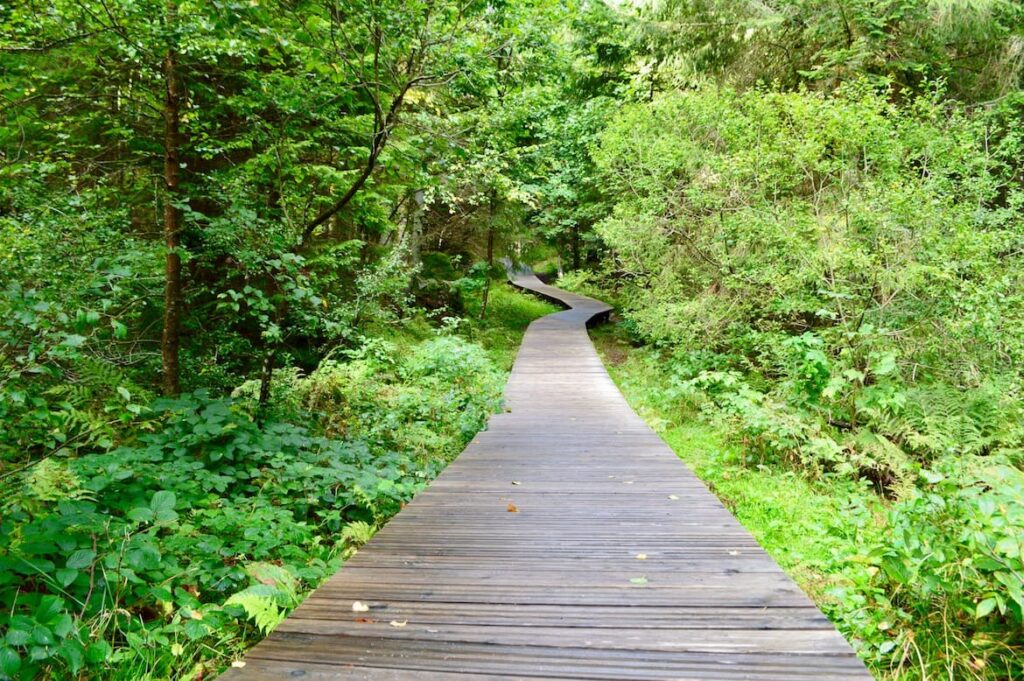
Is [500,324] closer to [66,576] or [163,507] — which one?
[163,507]

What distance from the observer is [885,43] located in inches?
321

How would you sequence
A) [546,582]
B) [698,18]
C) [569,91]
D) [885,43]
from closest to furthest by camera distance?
[546,582]
[885,43]
[698,18]
[569,91]

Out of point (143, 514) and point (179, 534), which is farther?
point (179, 534)

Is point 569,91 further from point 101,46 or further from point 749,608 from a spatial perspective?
point 749,608

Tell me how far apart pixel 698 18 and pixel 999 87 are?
5352 mm

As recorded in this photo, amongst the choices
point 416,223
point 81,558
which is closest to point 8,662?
point 81,558

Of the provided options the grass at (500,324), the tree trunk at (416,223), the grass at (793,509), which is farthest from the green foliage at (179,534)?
the tree trunk at (416,223)

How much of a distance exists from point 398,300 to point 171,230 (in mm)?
4147

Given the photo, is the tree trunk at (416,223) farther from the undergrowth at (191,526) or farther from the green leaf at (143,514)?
the green leaf at (143,514)

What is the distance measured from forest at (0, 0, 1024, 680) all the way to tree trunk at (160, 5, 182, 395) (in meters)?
0.03

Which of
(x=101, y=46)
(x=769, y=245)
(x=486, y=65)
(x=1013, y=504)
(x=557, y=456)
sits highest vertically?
(x=486, y=65)

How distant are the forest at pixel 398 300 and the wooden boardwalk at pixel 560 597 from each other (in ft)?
1.68

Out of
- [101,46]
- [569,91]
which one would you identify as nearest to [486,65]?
[101,46]

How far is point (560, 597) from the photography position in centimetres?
230
